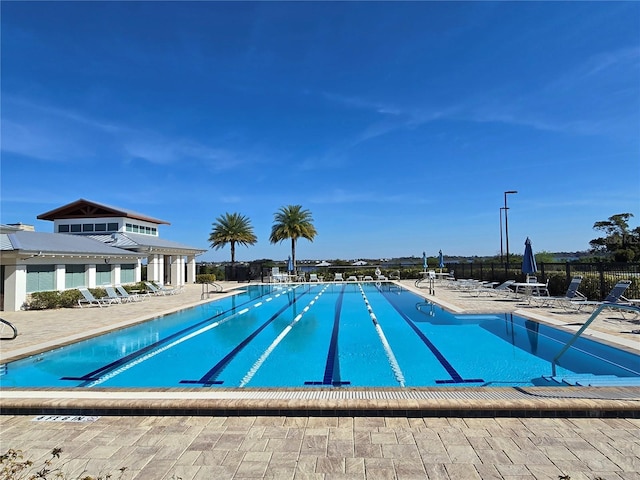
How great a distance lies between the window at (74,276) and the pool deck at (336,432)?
43.4ft

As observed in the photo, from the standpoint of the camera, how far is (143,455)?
313 centimetres

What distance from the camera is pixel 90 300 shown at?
14.6 meters

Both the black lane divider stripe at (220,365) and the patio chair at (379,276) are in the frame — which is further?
the patio chair at (379,276)

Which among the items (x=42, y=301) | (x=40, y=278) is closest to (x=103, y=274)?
(x=40, y=278)

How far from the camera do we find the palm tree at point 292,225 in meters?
32.9

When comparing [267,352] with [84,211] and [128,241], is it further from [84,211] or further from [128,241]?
[84,211]

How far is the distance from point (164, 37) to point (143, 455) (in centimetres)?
1263

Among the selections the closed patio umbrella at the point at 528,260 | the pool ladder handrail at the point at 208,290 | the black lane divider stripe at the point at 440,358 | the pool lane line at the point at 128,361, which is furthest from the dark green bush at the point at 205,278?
the closed patio umbrella at the point at 528,260

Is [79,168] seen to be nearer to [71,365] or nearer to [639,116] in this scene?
[71,365]

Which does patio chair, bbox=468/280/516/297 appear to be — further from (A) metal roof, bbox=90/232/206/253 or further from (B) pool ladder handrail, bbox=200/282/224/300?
(A) metal roof, bbox=90/232/206/253

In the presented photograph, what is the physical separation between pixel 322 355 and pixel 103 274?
1563 cm

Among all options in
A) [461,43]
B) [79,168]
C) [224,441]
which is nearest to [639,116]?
[461,43]

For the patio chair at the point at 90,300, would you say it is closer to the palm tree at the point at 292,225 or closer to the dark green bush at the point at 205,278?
the dark green bush at the point at 205,278

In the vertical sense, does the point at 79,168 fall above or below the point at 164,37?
below
